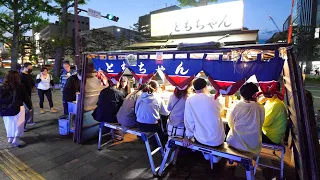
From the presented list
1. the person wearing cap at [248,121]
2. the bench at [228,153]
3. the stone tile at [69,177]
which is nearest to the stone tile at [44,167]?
the stone tile at [69,177]

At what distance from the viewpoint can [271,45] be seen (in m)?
2.88

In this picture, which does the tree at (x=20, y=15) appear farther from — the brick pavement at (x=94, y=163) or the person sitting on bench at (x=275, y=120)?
the person sitting on bench at (x=275, y=120)

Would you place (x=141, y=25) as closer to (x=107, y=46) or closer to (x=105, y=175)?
(x=107, y=46)

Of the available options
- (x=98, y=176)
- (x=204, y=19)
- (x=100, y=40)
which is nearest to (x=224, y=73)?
(x=98, y=176)

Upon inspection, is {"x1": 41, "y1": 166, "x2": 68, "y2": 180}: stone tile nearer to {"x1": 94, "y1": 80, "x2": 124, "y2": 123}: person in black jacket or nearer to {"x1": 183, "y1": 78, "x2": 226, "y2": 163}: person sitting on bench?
{"x1": 94, "y1": 80, "x2": 124, "y2": 123}: person in black jacket

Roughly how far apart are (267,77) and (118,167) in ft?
11.7

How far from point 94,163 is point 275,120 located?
4.08m

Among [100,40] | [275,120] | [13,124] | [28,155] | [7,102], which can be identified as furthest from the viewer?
[100,40]

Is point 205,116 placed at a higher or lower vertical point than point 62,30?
lower

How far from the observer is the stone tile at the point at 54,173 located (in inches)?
152

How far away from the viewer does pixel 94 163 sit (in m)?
4.37

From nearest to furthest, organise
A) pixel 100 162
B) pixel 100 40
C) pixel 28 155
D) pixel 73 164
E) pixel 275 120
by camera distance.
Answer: pixel 275 120 → pixel 73 164 → pixel 100 162 → pixel 28 155 → pixel 100 40

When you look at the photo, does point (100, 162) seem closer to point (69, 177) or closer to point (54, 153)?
point (69, 177)

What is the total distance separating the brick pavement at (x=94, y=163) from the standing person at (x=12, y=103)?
21.9 inches
